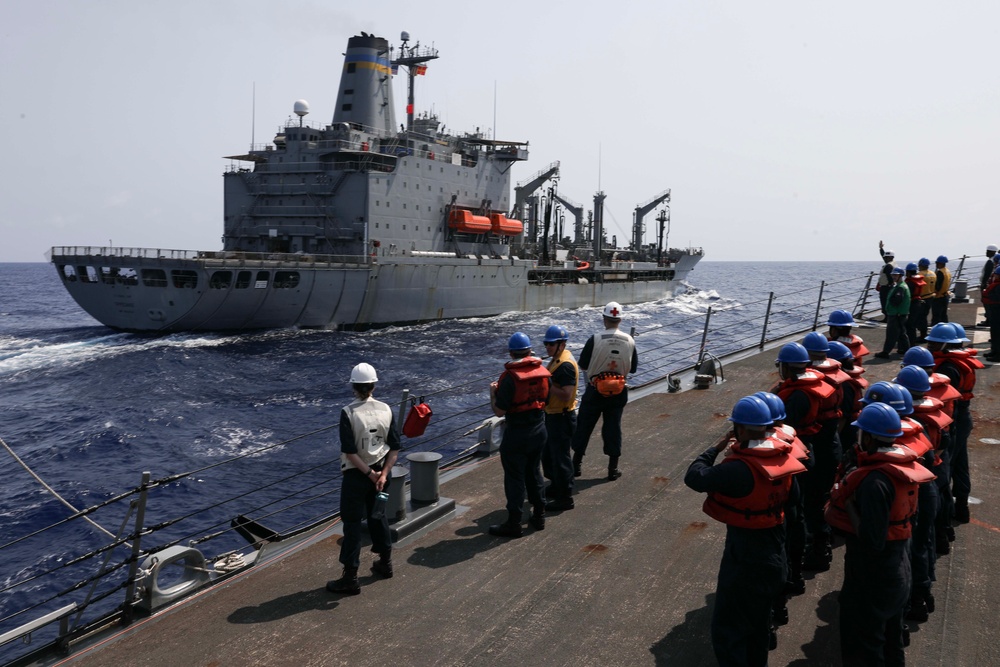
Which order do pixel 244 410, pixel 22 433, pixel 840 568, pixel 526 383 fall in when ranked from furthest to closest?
pixel 244 410, pixel 22 433, pixel 526 383, pixel 840 568

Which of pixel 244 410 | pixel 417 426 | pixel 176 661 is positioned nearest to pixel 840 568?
pixel 417 426

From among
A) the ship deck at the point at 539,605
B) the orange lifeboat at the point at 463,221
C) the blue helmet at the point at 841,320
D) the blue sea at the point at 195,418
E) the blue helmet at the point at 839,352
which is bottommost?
the blue sea at the point at 195,418

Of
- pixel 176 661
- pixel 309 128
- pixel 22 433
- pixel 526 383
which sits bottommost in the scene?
pixel 22 433

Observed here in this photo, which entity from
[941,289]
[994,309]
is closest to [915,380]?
[994,309]

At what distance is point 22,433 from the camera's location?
1648 centimetres

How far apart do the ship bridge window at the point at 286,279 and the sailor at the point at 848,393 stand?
25.9 metres

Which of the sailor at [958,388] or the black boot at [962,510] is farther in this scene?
the black boot at [962,510]

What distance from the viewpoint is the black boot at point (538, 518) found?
19.7 feet

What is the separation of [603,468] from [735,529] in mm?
3824

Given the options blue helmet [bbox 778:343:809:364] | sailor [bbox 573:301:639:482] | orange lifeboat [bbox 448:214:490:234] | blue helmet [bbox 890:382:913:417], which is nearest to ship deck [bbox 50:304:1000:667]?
sailor [bbox 573:301:639:482]

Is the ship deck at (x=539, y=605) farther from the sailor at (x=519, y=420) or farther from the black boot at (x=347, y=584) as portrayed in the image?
the sailor at (x=519, y=420)

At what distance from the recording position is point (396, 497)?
5.95 meters

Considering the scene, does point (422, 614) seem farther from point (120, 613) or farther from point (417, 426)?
point (120, 613)

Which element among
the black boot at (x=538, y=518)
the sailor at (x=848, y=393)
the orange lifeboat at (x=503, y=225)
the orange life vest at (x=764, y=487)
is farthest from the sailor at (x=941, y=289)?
the orange lifeboat at (x=503, y=225)
